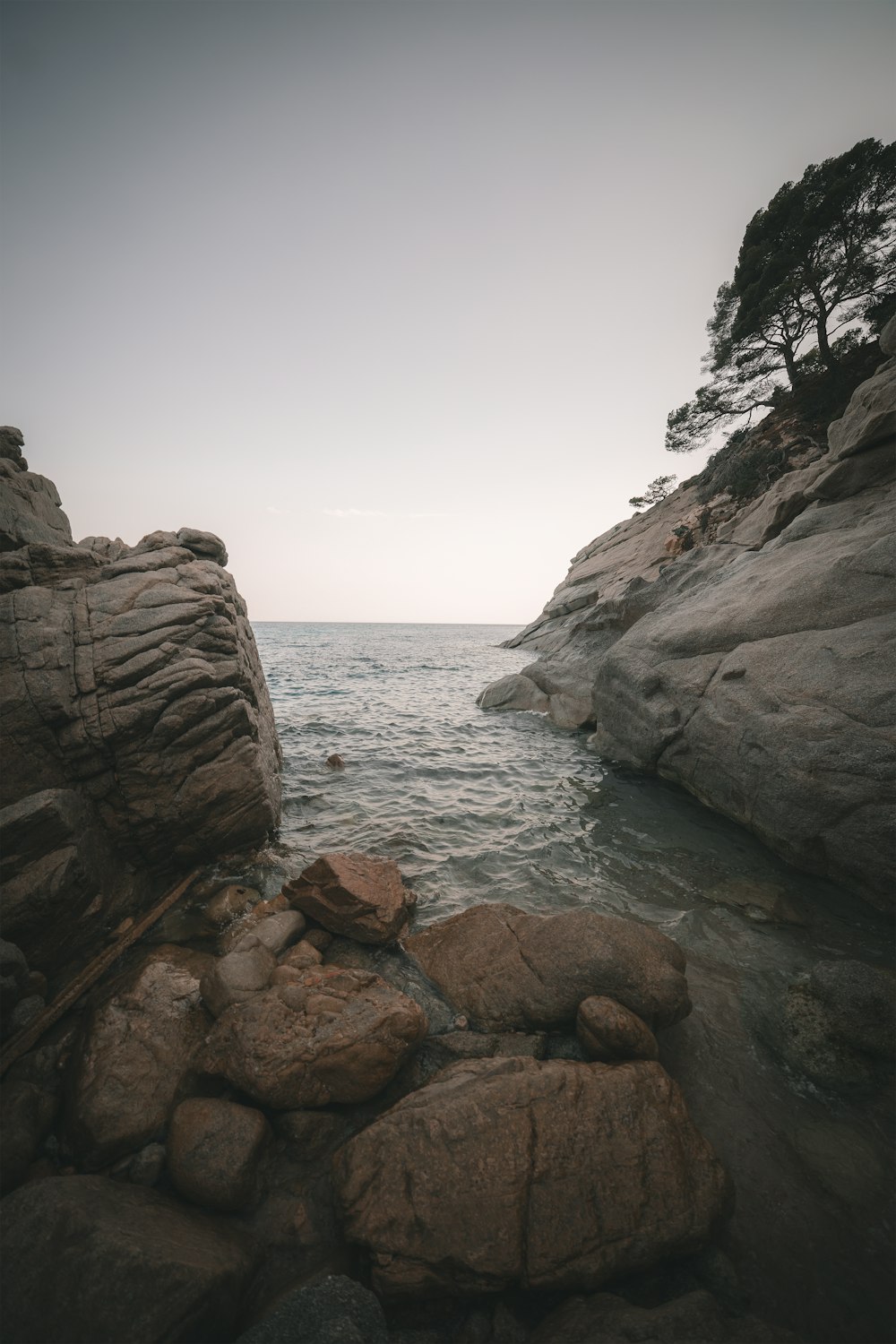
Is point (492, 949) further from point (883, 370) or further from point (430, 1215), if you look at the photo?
point (883, 370)

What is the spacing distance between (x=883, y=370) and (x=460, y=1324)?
16640mm

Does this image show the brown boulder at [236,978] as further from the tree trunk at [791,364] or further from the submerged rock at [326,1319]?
the tree trunk at [791,364]

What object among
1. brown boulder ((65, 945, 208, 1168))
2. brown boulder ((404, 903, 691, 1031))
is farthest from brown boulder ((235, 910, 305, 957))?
brown boulder ((404, 903, 691, 1031))

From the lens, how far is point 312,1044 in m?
3.81

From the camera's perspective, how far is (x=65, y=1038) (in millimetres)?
4273

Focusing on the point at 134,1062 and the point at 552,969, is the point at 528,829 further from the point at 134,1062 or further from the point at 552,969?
the point at 134,1062

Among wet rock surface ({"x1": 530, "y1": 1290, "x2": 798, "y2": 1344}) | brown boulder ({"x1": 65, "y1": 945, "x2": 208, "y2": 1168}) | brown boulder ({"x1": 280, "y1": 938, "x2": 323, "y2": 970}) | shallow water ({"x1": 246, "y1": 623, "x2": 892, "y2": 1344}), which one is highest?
brown boulder ({"x1": 65, "y1": 945, "x2": 208, "y2": 1168})

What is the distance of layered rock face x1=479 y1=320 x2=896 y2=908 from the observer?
6.06m

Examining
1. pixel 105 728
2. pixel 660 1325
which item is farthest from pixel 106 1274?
pixel 105 728

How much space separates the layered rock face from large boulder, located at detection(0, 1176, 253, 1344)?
761 cm

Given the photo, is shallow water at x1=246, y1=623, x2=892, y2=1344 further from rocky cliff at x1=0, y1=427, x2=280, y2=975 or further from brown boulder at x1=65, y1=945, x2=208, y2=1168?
brown boulder at x1=65, y1=945, x2=208, y2=1168

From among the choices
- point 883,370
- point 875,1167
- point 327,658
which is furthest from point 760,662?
point 327,658

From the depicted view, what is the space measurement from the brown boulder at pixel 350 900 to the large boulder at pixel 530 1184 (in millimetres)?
2370

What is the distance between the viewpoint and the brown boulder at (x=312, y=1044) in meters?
3.67
